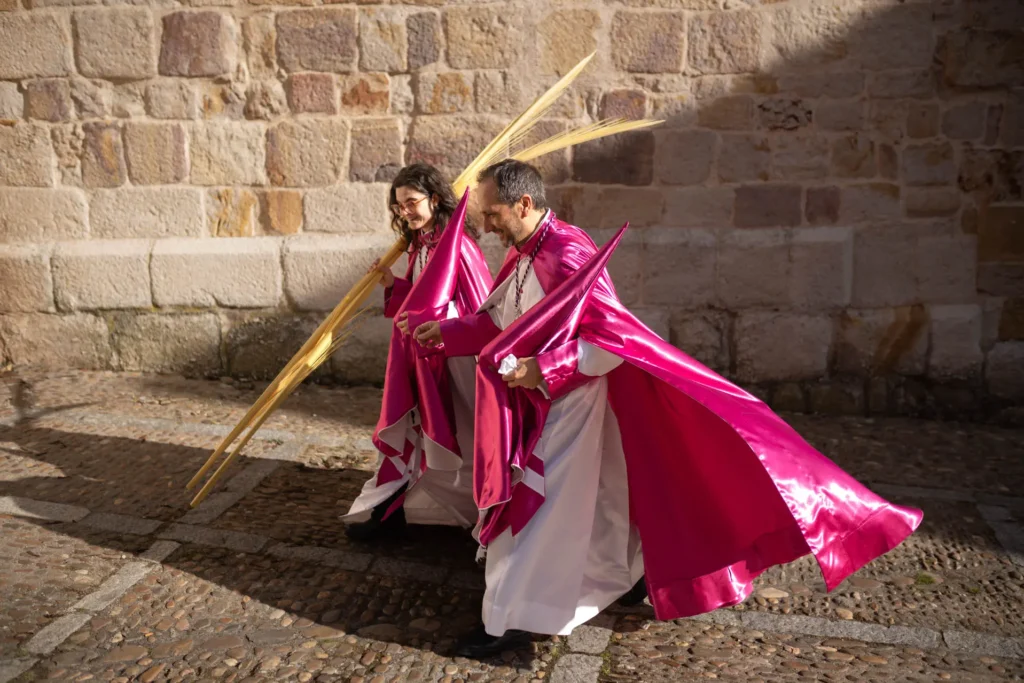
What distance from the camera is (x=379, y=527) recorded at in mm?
3625

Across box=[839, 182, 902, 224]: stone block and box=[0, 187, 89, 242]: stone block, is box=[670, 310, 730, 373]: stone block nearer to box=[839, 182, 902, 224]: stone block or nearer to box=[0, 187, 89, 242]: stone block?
box=[839, 182, 902, 224]: stone block

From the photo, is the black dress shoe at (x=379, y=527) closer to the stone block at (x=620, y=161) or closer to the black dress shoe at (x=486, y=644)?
the black dress shoe at (x=486, y=644)

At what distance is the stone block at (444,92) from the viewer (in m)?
5.40

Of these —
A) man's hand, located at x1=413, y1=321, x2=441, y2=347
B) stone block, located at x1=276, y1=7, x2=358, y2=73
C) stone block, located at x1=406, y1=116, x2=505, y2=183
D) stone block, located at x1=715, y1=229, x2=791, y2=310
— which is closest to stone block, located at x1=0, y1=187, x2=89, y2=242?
stone block, located at x1=276, y1=7, x2=358, y2=73

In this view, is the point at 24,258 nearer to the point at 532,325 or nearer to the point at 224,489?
the point at 224,489

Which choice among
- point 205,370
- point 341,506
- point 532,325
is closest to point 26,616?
point 341,506

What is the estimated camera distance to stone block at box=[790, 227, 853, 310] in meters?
5.34

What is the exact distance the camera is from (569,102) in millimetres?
5379

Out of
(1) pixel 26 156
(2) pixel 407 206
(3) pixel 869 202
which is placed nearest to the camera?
(2) pixel 407 206

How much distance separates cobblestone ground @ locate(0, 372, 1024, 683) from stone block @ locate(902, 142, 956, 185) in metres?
1.56

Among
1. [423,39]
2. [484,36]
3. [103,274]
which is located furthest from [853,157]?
[103,274]

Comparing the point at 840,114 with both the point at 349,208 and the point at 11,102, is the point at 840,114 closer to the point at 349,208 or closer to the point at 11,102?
the point at 349,208

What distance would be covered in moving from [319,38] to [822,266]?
314cm

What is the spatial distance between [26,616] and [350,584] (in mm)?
1015
